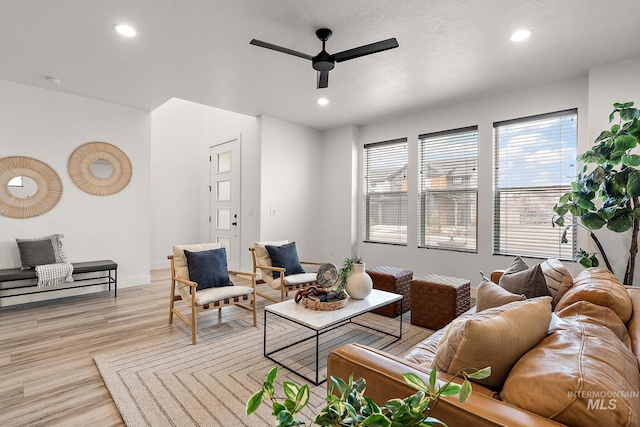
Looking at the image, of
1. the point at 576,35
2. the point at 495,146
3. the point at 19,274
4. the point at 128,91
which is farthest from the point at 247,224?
the point at 576,35

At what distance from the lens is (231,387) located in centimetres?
216

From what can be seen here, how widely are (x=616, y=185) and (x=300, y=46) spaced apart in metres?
3.03

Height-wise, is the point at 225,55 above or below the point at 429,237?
above

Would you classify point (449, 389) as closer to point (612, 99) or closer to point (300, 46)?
point (300, 46)

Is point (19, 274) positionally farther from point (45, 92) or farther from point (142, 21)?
point (142, 21)

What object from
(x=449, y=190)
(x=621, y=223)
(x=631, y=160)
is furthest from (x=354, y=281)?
(x=449, y=190)

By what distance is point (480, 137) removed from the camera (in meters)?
4.39

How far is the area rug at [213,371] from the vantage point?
1.88 m

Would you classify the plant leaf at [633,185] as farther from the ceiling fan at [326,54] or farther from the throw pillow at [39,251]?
the throw pillow at [39,251]

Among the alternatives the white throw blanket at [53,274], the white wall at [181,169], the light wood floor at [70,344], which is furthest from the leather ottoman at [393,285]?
the white throw blanket at [53,274]

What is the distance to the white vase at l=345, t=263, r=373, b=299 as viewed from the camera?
9.14ft

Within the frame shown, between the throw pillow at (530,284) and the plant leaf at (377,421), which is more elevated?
the plant leaf at (377,421)

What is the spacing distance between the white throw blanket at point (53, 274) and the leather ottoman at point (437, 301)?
3939mm

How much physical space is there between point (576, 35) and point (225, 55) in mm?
3124
